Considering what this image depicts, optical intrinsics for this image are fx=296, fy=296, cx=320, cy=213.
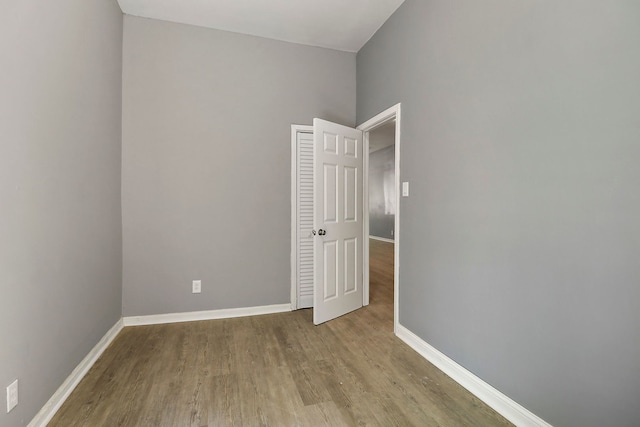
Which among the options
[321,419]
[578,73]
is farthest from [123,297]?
[578,73]

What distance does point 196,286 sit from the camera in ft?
10.0

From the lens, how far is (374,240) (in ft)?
30.7

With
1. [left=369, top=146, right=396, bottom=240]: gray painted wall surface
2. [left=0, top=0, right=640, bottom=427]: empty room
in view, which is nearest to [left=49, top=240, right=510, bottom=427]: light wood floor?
[left=0, top=0, right=640, bottom=427]: empty room

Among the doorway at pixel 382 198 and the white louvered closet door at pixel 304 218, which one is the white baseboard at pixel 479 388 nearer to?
the white louvered closet door at pixel 304 218

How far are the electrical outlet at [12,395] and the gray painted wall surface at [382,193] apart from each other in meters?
7.89

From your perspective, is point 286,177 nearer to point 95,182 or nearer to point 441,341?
point 95,182

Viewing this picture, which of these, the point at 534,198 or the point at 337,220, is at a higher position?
the point at 534,198

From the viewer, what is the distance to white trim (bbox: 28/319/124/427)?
5.08ft

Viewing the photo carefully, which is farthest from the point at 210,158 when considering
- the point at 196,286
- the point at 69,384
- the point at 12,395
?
the point at 12,395

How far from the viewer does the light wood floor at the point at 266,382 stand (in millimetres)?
1649

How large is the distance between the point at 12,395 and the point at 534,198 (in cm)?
264

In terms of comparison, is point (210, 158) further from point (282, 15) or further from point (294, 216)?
point (282, 15)

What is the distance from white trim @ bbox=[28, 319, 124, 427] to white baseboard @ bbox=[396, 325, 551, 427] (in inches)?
94.3

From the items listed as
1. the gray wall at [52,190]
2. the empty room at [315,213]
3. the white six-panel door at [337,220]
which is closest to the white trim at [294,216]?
the empty room at [315,213]
